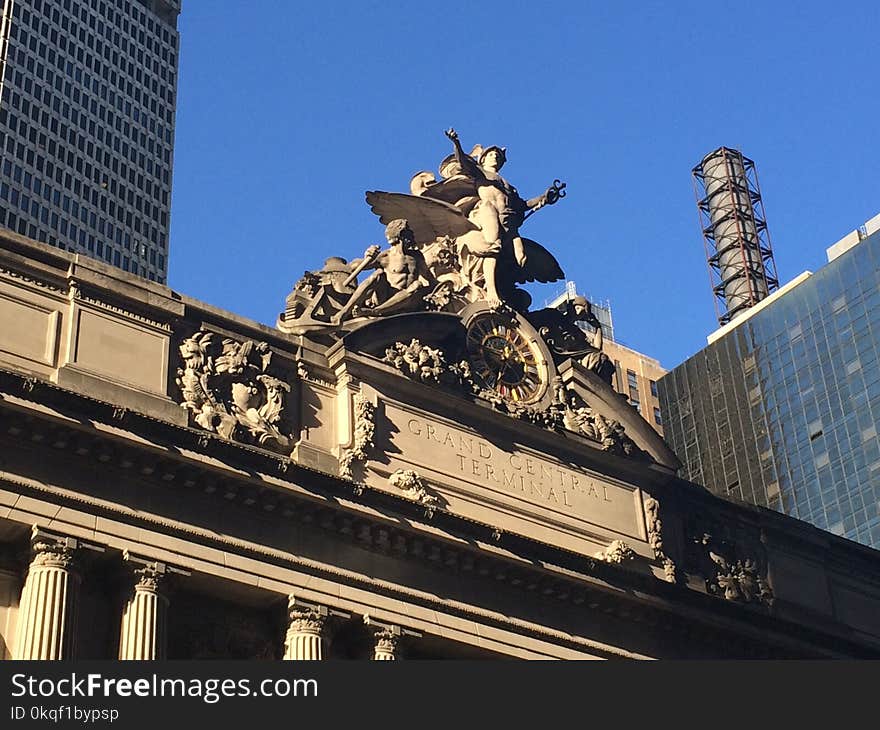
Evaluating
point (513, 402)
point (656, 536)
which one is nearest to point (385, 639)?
point (513, 402)

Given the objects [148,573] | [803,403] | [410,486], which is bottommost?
[148,573]

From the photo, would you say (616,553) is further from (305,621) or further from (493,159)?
(493,159)

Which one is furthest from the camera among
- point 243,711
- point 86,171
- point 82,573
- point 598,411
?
point 86,171

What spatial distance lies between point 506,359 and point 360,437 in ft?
22.7

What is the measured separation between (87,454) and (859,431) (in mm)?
58948

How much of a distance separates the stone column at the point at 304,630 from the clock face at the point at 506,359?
10.2m

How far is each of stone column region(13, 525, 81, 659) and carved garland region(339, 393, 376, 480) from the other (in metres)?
7.90

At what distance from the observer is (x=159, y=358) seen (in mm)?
40469

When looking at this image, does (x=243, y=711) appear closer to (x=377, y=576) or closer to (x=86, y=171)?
(x=377, y=576)

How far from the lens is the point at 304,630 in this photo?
38562 millimetres

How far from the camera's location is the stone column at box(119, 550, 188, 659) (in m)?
35.7

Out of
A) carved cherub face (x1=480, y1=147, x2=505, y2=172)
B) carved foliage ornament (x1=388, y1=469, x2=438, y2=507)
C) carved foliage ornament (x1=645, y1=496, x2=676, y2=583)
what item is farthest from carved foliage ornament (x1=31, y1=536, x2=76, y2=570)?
carved cherub face (x1=480, y1=147, x2=505, y2=172)

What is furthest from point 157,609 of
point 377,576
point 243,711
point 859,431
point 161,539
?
point 859,431

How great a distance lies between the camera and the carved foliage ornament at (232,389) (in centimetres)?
4016
